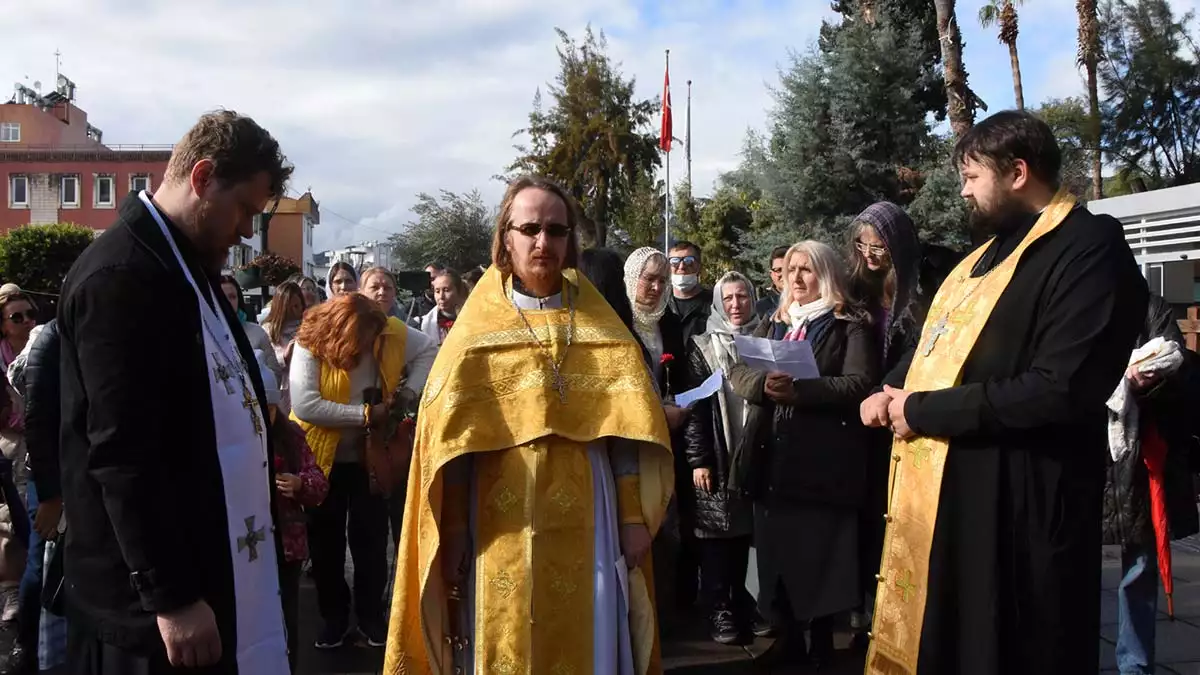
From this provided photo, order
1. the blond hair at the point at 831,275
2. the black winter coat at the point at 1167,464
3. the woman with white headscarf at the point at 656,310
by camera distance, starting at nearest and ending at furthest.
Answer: the black winter coat at the point at 1167,464
the blond hair at the point at 831,275
the woman with white headscarf at the point at 656,310

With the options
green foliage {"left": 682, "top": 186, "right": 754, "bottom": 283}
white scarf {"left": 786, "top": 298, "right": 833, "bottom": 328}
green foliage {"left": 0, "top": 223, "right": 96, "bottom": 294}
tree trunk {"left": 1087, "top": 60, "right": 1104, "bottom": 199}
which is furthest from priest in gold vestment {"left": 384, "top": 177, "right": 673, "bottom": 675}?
green foliage {"left": 0, "top": 223, "right": 96, "bottom": 294}

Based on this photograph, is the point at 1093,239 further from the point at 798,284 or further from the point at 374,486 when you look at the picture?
the point at 374,486

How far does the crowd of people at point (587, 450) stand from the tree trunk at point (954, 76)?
1167cm

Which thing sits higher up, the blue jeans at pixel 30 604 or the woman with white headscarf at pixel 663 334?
the woman with white headscarf at pixel 663 334

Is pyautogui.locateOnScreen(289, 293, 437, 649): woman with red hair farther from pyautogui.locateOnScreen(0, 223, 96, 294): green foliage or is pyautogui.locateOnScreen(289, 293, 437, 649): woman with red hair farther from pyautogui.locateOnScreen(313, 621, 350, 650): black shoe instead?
pyautogui.locateOnScreen(0, 223, 96, 294): green foliage

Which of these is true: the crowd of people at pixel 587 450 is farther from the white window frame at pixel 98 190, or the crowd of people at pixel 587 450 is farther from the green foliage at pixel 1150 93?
the white window frame at pixel 98 190

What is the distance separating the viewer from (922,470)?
115 inches

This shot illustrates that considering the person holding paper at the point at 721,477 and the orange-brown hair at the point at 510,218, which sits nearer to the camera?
the orange-brown hair at the point at 510,218

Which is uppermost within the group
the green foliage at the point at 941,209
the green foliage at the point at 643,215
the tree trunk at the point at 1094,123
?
the tree trunk at the point at 1094,123

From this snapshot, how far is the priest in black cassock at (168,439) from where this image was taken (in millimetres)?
2096

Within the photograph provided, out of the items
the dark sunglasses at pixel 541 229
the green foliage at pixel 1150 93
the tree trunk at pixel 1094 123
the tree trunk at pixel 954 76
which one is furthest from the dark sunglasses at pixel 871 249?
the green foliage at pixel 1150 93

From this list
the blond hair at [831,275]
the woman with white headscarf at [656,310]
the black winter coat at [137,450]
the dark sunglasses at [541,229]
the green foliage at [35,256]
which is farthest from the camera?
the green foliage at [35,256]

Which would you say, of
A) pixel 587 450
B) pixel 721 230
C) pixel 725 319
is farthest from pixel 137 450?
pixel 721 230

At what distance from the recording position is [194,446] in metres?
2.22
